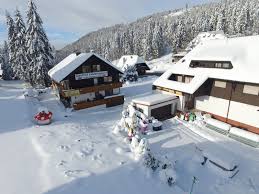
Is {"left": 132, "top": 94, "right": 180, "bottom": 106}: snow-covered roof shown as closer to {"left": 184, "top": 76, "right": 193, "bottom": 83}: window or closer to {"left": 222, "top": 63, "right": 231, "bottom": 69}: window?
{"left": 184, "top": 76, "right": 193, "bottom": 83}: window

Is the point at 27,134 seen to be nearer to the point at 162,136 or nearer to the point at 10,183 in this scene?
the point at 10,183

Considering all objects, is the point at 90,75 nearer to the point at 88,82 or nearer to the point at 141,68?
the point at 88,82

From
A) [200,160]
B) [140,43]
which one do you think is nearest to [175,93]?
[200,160]

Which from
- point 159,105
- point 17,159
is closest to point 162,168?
point 17,159

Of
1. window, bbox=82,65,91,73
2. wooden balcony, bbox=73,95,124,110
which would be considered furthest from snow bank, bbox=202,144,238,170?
window, bbox=82,65,91,73

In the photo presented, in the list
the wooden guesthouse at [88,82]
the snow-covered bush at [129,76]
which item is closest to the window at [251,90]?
the wooden guesthouse at [88,82]

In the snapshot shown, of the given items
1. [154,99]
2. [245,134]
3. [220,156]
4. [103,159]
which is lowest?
[220,156]
